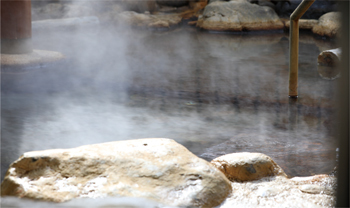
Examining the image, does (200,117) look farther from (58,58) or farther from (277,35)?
(277,35)

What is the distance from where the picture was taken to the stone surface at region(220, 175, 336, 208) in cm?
170

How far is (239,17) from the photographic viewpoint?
11492mm

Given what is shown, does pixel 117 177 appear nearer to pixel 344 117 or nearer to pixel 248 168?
pixel 248 168

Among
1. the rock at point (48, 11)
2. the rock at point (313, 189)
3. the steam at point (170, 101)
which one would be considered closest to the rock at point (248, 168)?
the rock at point (313, 189)

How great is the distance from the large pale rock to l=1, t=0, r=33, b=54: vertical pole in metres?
4.86

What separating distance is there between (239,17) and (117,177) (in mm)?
10429

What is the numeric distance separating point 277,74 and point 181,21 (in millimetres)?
8308

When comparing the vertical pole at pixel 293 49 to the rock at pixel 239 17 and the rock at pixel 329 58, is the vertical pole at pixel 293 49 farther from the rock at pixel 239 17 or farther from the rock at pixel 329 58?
the rock at pixel 239 17

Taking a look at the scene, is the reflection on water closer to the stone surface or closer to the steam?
the steam

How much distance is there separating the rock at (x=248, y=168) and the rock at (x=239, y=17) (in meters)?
9.81

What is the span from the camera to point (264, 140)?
10.1 ft

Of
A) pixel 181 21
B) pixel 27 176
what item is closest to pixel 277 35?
pixel 181 21

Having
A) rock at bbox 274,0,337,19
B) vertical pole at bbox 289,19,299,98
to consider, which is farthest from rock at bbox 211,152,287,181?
rock at bbox 274,0,337,19

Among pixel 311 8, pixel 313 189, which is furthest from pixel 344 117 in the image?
pixel 311 8
